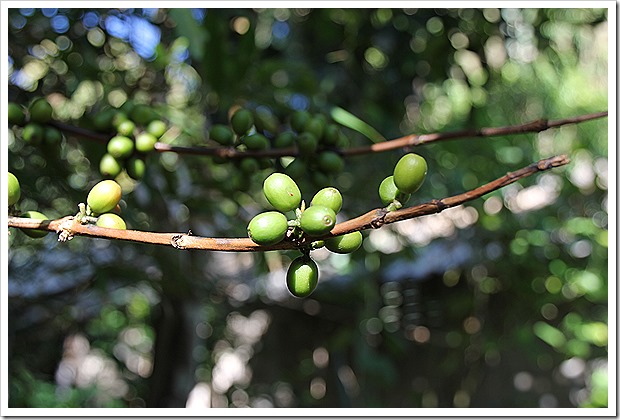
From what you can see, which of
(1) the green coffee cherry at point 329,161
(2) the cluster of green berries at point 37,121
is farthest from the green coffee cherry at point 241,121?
(2) the cluster of green berries at point 37,121

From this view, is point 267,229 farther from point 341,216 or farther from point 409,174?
point 341,216

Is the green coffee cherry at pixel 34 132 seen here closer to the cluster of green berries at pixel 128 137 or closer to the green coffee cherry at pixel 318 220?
the cluster of green berries at pixel 128 137

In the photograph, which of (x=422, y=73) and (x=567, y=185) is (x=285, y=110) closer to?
(x=422, y=73)

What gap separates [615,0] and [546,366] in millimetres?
1798

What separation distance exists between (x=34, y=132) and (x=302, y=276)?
474 mm

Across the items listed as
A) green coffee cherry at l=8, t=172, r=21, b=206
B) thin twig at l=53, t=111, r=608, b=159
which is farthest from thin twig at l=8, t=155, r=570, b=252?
thin twig at l=53, t=111, r=608, b=159

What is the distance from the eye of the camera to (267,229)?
446 mm

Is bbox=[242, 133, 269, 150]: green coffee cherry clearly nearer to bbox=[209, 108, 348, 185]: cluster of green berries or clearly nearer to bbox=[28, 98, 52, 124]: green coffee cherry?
bbox=[209, 108, 348, 185]: cluster of green berries

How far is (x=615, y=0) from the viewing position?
1165 mm

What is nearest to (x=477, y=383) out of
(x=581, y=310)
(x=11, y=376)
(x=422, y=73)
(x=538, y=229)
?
(x=581, y=310)

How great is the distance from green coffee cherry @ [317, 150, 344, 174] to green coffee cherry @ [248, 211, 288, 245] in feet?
1.23

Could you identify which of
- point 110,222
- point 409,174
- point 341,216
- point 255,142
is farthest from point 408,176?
point 341,216

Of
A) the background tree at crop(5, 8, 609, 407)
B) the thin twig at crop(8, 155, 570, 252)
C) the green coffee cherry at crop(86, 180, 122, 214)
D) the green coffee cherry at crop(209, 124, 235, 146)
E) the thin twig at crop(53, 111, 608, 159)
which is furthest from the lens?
the background tree at crop(5, 8, 609, 407)

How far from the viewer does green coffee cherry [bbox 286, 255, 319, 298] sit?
50 centimetres
